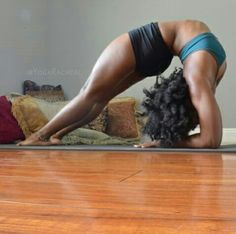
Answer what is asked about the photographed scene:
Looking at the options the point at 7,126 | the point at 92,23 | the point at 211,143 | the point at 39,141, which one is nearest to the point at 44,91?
the point at 92,23

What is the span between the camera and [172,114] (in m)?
1.88

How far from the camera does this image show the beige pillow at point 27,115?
268 cm

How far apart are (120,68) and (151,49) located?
17 cm

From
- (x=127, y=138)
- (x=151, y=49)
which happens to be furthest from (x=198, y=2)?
(x=151, y=49)

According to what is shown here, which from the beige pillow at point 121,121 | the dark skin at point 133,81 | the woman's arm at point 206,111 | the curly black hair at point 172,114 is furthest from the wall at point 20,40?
the woman's arm at point 206,111

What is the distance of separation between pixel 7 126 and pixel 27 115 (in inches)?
7.2

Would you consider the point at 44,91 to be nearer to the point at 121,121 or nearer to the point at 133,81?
the point at 121,121

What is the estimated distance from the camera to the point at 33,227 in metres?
0.50

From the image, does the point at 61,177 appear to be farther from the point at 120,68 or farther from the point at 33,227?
the point at 120,68

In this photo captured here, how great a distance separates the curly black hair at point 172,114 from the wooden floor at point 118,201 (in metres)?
0.78

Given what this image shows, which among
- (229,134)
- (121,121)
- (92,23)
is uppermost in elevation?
(92,23)

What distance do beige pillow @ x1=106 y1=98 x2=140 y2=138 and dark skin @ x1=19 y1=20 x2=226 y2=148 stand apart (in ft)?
2.81

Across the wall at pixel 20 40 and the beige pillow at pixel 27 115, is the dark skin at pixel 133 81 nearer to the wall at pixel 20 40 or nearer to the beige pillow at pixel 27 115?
the beige pillow at pixel 27 115

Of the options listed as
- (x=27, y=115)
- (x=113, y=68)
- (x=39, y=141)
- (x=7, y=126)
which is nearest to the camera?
(x=113, y=68)
